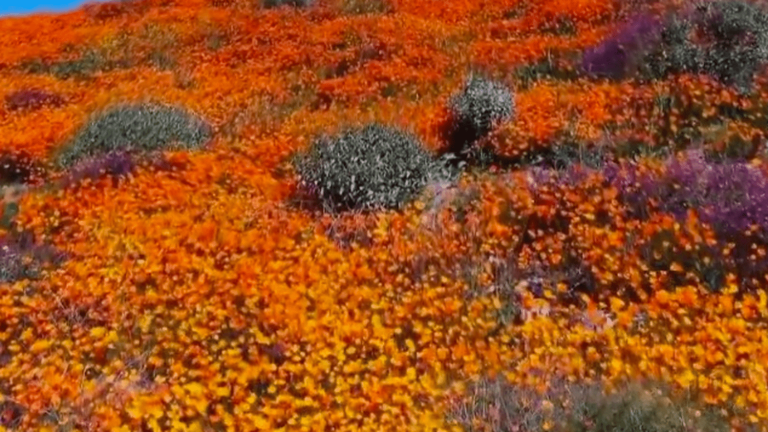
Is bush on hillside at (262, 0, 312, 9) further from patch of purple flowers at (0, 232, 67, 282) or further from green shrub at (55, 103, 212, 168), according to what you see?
patch of purple flowers at (0, 232, 67, 282)

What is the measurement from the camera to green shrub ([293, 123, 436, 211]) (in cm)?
1008

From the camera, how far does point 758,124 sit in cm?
1041

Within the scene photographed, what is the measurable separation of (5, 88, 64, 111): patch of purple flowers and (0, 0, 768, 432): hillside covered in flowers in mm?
1087

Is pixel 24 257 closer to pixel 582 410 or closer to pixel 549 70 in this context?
pixel 582 410

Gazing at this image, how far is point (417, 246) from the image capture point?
348 inches

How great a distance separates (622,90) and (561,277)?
5.05m

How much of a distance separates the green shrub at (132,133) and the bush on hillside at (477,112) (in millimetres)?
3885

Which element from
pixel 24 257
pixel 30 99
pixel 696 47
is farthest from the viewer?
pixel 30 99

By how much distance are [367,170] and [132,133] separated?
178 inches

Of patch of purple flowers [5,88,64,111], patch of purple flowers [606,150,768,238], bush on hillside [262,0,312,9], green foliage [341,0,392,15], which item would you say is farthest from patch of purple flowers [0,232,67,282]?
bush on hillside [262,0,312,9]

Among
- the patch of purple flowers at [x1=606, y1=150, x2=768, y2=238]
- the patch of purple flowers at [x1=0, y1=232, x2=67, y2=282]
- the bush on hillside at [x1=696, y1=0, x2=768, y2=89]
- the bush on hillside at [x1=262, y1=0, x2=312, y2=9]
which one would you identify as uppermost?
the bush on hillside at [x1=696, y1=0, x2=768, y2=89]

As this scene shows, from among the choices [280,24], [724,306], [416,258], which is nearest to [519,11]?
[280,24]

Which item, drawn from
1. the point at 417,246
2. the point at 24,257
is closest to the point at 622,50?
the point at 417,246

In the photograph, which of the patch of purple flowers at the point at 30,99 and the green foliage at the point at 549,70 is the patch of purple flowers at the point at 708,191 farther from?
the patch of purple flowers at the point at 30,99
